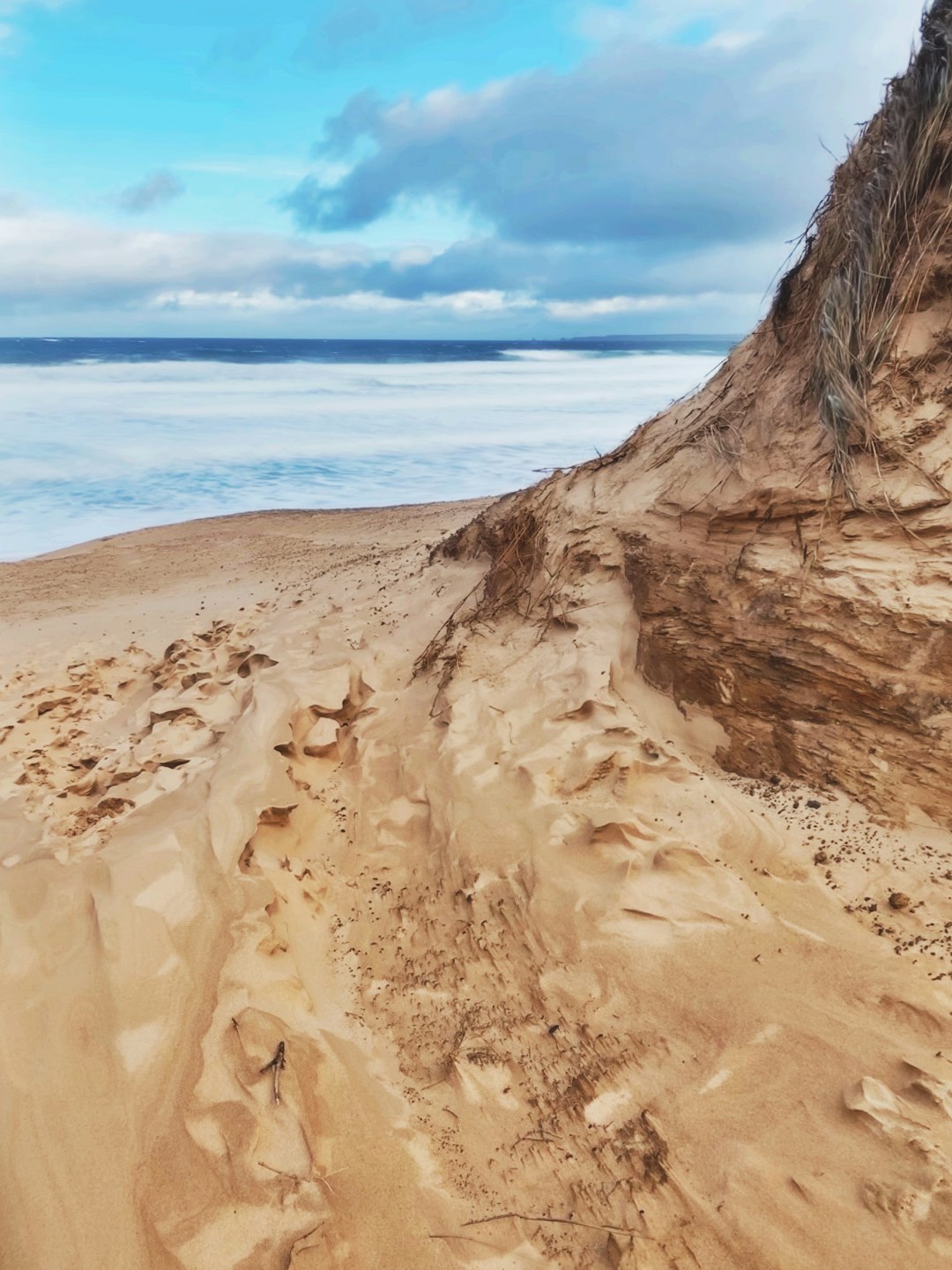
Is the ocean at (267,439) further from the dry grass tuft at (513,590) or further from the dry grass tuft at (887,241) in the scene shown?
the dry grass tuft at (887,241)

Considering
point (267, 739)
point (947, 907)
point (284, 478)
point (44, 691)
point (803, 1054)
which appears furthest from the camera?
point (284, 478)

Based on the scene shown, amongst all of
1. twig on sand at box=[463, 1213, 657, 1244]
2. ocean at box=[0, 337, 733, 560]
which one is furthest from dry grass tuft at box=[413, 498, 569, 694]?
twig on sand at box=[463, 1213, 657, 1244]

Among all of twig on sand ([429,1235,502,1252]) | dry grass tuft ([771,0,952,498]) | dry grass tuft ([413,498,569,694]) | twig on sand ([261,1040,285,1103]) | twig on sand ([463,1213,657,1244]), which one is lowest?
twig on sand ([429,1235,502,1252])

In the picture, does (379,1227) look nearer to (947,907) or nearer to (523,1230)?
(523,1230)

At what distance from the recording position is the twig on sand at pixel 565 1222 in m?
1.69

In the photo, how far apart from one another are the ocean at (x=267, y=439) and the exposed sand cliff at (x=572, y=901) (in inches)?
53.5

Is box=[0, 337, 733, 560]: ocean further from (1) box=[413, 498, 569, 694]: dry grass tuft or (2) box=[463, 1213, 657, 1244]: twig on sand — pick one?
(2) box=[463, 1213, 657, 1244]: twig on sand

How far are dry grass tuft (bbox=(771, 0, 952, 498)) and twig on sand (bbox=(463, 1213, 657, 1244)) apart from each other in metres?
2.33

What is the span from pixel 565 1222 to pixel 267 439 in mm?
20590

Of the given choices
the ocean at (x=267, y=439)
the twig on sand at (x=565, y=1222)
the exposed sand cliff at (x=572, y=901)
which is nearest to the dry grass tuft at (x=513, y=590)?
the exposed sand cliff at (x=572, y=901)

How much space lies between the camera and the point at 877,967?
6.97 ft

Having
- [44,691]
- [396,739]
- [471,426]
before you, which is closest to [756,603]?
[396,739]

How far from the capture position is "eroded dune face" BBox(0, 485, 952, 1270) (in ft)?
5.74

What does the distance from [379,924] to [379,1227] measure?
102 centimetres
